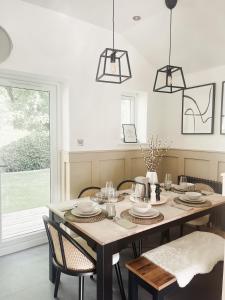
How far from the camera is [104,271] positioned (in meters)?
1.55

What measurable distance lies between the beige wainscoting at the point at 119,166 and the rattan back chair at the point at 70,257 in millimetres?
1307

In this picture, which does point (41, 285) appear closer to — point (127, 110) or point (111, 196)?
point (111, 196)

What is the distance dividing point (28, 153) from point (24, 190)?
49 centimetres

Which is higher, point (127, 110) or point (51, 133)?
point (127, 110)

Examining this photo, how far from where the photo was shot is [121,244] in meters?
1.61

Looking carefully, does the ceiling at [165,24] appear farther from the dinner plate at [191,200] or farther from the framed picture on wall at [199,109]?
the dinner plate at [191,200]

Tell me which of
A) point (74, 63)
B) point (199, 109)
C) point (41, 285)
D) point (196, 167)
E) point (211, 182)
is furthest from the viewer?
point (196, 167)

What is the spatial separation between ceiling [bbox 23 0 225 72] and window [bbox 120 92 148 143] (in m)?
0.70

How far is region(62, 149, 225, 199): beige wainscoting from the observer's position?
3.18 metres

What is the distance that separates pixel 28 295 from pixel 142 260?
116 centimetres

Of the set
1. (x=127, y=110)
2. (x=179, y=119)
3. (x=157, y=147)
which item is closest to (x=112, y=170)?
(x=157, y=147)

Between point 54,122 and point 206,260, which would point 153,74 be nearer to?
point 54,122

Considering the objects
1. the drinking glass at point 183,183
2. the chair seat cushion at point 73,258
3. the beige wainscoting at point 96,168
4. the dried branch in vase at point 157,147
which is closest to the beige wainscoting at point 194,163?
the dried branch in vase at point 157,147

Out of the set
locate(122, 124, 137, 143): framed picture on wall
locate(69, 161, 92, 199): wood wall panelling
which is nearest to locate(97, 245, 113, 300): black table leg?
locate(69, 161, 92, 199): wood wall panelling
